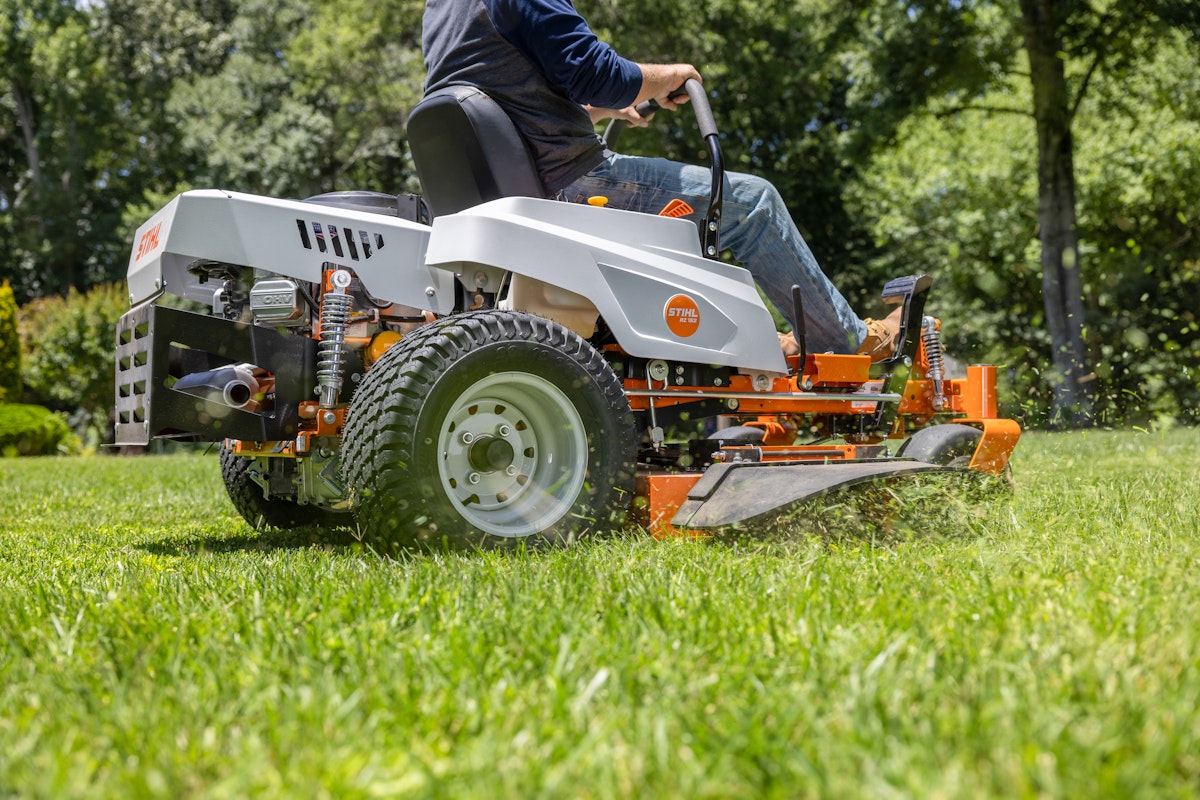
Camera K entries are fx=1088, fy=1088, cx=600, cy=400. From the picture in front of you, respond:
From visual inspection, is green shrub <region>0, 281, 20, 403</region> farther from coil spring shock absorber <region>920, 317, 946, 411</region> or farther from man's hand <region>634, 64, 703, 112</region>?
coil spring shock absorber <region>920, 317, 946, 411</region>

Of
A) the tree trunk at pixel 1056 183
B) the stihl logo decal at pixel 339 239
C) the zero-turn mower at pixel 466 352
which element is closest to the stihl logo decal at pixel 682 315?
the zero-turn mower at pixel 466 352

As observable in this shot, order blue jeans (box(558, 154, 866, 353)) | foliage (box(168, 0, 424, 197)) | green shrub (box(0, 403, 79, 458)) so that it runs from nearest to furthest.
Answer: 1. blue jeans (box(558, 154, 866, 353))
2. green shrub (box(0, 403, 79, 458))
3. foliage (box(168, 0, 424, 197))

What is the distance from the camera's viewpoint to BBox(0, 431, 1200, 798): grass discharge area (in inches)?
52.1

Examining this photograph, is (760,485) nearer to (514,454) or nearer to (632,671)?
(514,454)

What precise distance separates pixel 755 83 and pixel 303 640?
1896cm

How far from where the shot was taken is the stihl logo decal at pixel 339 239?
11.4 feet

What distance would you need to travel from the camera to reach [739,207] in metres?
4.05

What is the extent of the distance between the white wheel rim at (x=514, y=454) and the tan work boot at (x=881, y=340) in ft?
5.27

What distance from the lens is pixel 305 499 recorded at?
3633 millimetres

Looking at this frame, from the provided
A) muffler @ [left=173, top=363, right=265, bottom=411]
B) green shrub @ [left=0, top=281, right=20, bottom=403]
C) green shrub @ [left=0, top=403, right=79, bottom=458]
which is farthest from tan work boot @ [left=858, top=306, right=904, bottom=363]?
green shrub @ [left=0, top=281, right=20, bottom=403]

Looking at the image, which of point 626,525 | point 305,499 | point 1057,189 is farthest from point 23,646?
point 1057,189

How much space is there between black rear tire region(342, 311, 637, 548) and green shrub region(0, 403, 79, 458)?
13.5m

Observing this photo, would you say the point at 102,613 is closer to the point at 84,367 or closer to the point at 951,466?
the point at 951,466

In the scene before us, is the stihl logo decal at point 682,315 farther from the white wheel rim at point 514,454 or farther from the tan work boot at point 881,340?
the tan work boot at point 881,340
